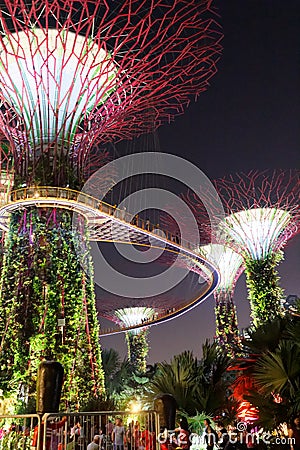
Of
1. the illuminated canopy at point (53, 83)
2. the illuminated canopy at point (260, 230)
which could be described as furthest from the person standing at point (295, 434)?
the illuminated canopy at point (260, 230)

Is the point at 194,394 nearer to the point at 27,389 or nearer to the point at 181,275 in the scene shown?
the point at 27,389

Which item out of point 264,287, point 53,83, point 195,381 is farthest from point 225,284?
point 195,381

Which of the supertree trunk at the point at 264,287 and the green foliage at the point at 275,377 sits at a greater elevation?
the supertree trunk at the point at 264,287

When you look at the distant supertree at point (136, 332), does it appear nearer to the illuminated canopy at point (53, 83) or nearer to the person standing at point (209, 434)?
the illuminated canopy at point (53, 83)

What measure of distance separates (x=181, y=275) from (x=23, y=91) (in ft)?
82.9

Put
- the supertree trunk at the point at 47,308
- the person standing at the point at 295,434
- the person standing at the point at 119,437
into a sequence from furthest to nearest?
the supertree trunk at the point at 47,308 → the person standing at the point at 295,434 → the person standing at the point at 119,437

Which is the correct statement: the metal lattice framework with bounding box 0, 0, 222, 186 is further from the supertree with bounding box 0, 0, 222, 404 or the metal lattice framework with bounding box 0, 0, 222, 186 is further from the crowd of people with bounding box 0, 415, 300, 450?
the crowd of people with bounding box 0, 415, 300, 450

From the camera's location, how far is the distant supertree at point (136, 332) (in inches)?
1692

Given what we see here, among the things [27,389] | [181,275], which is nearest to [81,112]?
[27,389]

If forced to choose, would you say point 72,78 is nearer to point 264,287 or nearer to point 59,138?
point 59,138

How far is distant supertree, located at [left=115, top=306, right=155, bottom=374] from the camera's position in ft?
141

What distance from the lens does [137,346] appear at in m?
43.0

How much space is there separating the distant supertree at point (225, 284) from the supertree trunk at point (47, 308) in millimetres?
16747

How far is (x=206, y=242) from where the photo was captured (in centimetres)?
3372
